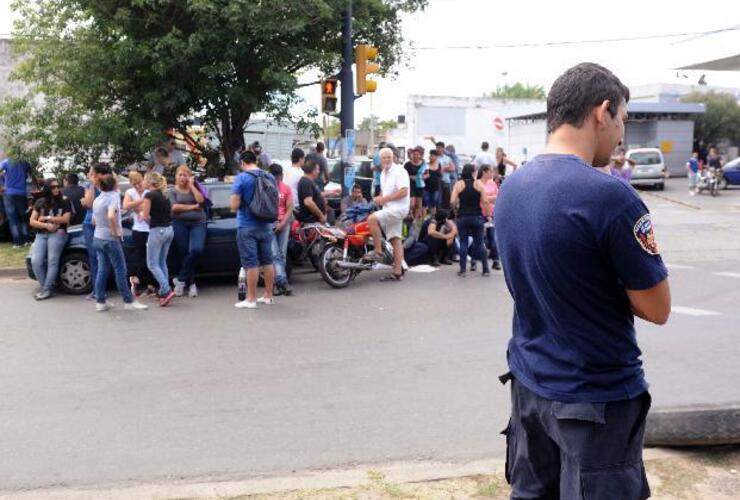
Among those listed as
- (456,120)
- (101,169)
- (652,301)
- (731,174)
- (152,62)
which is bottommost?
(731,174)

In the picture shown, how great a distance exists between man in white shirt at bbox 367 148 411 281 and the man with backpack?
2.14m

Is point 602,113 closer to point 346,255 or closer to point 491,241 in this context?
point 346,255

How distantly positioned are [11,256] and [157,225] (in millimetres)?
4591

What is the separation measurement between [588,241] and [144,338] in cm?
635

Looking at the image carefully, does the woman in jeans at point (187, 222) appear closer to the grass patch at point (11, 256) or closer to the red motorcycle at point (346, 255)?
the red motorcycle at point (346, 255)

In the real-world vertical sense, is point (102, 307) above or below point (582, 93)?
below

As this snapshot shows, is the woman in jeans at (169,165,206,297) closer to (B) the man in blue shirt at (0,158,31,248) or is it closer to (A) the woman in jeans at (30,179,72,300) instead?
(A) the woman in jeans at (30,179,72,300)

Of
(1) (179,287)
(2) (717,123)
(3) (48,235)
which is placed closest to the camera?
(3) (48,235)

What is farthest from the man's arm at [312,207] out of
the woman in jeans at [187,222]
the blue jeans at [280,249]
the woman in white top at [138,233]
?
the woman in white top at [138,233]

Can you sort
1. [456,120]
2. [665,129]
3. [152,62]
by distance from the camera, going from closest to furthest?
[152,62] → [665,129] → [456,120]

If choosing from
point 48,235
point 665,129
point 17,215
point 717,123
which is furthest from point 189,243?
point 717,123

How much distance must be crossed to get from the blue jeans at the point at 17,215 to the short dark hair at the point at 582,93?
12976 millimetres

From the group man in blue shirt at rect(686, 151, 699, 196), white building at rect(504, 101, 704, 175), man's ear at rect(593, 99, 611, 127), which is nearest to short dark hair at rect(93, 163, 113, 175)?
man's ear at rect(593, 99, 611, 127)

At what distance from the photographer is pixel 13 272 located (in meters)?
11.5
